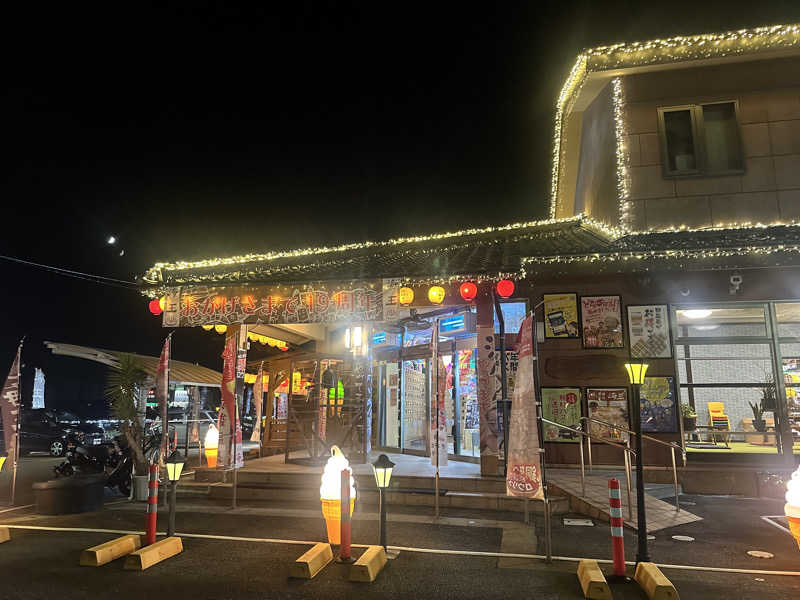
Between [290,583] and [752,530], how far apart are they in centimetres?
634

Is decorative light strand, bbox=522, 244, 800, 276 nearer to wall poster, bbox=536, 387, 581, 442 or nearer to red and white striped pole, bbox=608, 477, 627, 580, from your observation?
wall poster, bbox=536, 387, 581, 442

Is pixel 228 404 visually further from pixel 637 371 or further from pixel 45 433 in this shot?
pixel 45 433

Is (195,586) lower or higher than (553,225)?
lower

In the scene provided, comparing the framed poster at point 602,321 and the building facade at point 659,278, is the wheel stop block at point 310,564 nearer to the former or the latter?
the building facade at point 659,278

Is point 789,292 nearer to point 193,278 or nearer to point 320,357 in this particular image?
point 320,357

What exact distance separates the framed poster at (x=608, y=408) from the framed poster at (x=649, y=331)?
0.91 meters

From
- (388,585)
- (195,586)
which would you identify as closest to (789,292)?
(388,585)

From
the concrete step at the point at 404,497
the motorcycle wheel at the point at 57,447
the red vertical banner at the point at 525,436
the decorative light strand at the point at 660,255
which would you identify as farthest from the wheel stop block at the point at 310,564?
the motorcycle wheel at the point at 57,447

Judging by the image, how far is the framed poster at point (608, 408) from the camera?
10602 mm

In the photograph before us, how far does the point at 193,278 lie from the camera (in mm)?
11742

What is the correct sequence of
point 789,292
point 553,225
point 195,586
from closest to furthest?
point 195,586 < point 789,292 < point 553,225

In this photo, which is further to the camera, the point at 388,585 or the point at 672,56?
the point at 672,56

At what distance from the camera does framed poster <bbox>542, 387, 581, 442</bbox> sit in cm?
1082

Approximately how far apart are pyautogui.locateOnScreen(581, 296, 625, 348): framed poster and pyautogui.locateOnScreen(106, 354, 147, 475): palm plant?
31.0 feet
